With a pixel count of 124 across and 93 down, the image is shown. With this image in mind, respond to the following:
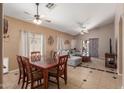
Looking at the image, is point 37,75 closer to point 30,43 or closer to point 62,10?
point 62,10

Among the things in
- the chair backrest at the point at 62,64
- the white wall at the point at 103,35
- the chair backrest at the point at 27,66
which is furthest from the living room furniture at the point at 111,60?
the chair backrest at the point at 27,66

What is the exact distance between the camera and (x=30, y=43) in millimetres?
5129

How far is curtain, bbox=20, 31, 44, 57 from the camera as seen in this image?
472 centimetres

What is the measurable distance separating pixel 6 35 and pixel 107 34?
23.0 feet

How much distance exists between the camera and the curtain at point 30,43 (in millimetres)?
4718

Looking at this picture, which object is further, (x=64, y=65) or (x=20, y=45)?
(x=20, y=45)

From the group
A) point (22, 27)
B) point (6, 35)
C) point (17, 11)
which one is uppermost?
point (17, 11)

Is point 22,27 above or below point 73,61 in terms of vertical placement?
above

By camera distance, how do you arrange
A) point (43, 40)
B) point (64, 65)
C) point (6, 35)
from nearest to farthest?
1. point (64, 65)
2. point (6, 35)
3. point (43, 40)

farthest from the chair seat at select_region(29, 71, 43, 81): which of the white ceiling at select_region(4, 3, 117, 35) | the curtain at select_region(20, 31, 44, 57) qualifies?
the curtain at select_region(20, 31, 44, 57)

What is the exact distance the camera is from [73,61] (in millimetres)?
5484

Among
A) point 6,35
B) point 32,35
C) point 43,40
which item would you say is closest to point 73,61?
point 43,40

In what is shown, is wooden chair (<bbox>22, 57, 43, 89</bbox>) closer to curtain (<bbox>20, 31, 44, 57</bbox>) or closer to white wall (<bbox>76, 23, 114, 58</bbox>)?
curtain (<bbox>20, 31, 44, 57</bbox>)

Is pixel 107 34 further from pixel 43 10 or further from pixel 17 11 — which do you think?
pixel 17 11
